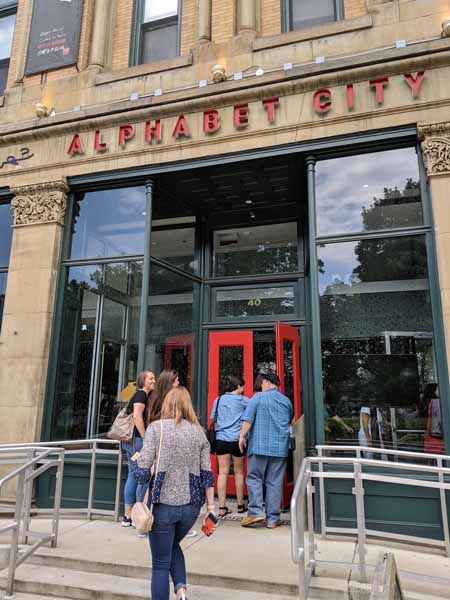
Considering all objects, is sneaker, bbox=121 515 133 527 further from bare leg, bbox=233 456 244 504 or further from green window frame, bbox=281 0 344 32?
green window frame, bbox=281 0 344 32

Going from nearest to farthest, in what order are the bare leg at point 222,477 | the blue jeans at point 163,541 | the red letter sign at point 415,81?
the blue jeans at point 163,541, the bare leg at point 222,477, the red letter sign at point 415,81

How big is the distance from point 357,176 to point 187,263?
A: 3161 millimetres

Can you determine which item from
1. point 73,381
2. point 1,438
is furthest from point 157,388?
point 1,438

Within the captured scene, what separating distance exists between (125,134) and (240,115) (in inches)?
74.0

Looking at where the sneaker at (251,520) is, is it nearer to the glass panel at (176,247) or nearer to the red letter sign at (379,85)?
the glass panel at (176,247)

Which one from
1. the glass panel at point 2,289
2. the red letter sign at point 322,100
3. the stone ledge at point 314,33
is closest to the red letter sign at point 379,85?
the red letter sign at point 322,100

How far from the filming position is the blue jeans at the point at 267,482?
18.4 feet

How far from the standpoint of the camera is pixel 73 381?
23.8 feet

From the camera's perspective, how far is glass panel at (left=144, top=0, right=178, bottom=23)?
8359 mm

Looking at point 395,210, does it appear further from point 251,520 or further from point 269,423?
point 251,520

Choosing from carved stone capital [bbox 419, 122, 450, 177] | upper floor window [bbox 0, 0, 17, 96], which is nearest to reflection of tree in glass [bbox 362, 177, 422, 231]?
carved stone capital [bbox 419, 122, 450, 177]

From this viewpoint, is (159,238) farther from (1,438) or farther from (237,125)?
(1,438)

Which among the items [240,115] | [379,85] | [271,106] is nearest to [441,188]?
[379,85]

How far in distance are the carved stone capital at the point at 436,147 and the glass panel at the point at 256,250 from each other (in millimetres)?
2578
